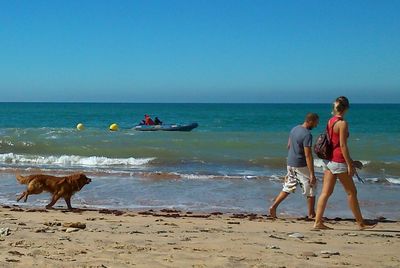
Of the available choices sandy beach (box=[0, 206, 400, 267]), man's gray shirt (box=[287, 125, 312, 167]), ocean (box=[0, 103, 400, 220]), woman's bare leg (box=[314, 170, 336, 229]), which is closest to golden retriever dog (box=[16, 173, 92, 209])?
ocean (box=[0, 103, 400, 220])

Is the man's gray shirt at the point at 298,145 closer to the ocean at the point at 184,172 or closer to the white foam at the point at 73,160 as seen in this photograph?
the ocean at the point at 184,172

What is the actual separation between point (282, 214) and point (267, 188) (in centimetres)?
323

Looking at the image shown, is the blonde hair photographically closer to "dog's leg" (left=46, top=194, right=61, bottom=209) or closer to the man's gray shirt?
the man's gray shirt

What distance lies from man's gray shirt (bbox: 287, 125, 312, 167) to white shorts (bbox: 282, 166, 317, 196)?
0.08 m

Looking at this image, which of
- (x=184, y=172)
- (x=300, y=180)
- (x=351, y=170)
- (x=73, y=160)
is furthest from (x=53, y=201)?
(x=73, y=160)

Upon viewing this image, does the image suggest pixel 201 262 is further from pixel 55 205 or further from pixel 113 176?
pixel 113 176

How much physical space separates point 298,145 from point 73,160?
1328 centimetres

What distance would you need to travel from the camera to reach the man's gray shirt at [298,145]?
7883 millimetres

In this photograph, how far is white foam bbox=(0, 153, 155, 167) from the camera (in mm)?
19188

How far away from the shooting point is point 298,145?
26.3ft

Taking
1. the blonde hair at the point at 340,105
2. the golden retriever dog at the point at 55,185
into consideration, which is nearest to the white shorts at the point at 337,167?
the blonde hair at the point at 340,105

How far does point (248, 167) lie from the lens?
18062 mm

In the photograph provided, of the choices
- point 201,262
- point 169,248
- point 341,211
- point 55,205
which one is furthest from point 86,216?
point 341,211

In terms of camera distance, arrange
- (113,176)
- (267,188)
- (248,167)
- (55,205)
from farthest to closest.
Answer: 1. (248,167)
2. (113,176)
3. (267,188)
4. (55,205)
